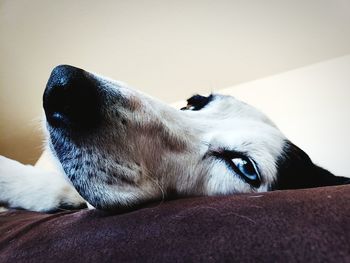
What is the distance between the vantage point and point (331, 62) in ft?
8.80

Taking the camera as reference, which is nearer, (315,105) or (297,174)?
(297,174)

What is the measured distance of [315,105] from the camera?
2.53 m

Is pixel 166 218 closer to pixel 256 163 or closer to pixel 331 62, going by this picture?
pixel 256 163

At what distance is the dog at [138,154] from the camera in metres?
0.73

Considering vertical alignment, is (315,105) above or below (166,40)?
below

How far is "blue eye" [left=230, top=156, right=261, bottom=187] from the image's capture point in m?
0.99

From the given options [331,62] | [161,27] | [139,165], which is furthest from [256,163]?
[331,62]

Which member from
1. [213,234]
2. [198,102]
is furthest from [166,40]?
[213,234]

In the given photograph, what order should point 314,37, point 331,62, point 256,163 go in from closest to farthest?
1. point 256,163
2. point 314,37
3. point 331,62

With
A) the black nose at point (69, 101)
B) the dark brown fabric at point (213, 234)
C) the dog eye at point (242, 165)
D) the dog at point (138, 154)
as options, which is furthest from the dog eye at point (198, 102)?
the dark brown fabric at point (213, 234)

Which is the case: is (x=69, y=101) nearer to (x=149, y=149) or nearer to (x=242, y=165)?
(x=149, y=149)

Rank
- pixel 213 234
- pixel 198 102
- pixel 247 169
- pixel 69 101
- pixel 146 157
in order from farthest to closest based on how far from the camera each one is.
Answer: pixel 198 102, pixel 247 169, pixel 146 157, pixel 69 101, pixel 213 234

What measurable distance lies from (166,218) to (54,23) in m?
2.42

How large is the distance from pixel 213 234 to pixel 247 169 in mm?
578
